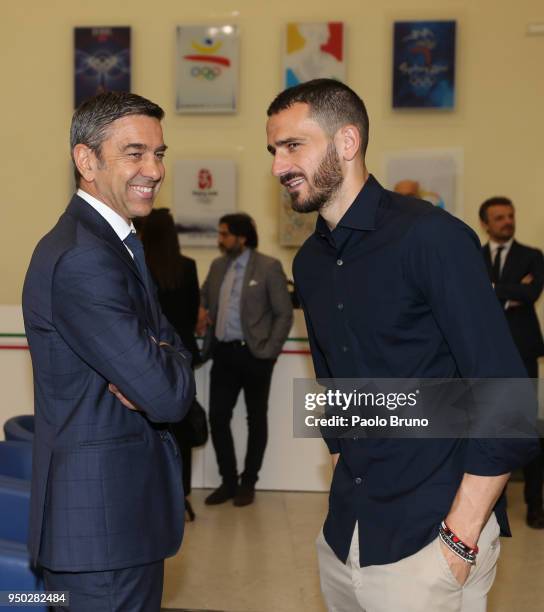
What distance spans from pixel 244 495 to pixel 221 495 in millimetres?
151

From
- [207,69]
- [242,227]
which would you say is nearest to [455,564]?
[242,227]

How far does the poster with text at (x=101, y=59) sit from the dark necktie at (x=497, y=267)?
12.1ft

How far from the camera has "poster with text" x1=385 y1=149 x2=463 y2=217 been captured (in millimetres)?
7145

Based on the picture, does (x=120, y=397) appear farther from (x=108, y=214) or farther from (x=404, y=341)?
(x=404, y=341)

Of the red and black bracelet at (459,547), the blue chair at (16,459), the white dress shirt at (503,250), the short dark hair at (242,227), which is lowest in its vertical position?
the blue chair at (16,459)

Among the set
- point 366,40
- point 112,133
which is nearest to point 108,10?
point 366,40

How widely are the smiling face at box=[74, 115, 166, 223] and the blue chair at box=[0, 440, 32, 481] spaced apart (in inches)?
54.6

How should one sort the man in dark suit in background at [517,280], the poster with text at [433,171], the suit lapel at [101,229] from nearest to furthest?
the suit lapel at [101,229], the man in dark suit in background at [517,280], the poster with text at [433,171]

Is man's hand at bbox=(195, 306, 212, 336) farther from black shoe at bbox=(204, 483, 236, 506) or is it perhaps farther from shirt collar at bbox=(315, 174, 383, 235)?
shirt collar at bbox=(315, 174, 383, 235)

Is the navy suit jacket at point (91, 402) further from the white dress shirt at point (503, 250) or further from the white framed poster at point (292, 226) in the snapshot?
the white framed poster at point (292, 226)

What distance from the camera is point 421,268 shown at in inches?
63.7

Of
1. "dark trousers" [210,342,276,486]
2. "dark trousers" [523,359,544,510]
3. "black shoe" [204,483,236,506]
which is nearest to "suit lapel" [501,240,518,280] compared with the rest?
"dark trousers" [523,359,544,510]

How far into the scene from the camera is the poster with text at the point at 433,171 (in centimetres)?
714

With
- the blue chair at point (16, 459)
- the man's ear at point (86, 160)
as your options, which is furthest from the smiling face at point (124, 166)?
the blue chair at point (16, 459)
